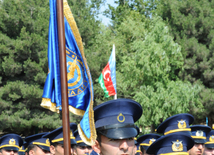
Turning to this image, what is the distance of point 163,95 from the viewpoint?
70.9 ft

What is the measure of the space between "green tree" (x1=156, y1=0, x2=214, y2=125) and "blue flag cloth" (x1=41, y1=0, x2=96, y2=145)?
65.8 feet

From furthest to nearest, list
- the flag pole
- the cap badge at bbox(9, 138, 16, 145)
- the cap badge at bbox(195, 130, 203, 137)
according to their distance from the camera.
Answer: the cap badge at bbox(9, 138, 16, 145), the cap badge at bbox(195, 130, 203, 137), the flag pole

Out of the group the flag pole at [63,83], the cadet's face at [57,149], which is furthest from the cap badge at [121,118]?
the cadet's face at [57,149]

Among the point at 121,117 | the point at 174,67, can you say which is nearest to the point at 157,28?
the point at 174,67

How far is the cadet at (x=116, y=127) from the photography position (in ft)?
10.7

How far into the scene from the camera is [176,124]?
6.04 m

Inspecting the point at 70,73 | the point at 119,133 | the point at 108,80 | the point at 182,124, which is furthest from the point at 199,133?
the point at 108,80

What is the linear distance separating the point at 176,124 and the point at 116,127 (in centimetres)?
290

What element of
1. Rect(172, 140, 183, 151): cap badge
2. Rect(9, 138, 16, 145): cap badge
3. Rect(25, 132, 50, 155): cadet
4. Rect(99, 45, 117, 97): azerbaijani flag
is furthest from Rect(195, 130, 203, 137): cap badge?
Rect(99, 45, 117, 97): azerbaijani flag

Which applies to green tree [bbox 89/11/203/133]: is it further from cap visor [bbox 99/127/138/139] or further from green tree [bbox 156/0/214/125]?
cap visor [bbox 99/127/138/139]

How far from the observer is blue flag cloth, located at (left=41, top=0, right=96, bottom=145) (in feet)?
13.5

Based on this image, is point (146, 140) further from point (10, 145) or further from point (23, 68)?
point (23, 68)

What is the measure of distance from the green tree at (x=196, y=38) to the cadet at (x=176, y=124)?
17.7 m

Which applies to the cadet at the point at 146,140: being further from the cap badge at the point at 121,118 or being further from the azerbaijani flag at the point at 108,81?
the azerbaijani flag at the point at 108,81
